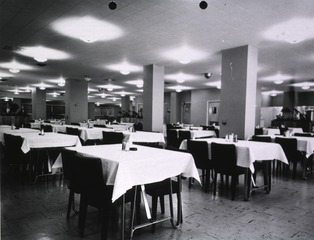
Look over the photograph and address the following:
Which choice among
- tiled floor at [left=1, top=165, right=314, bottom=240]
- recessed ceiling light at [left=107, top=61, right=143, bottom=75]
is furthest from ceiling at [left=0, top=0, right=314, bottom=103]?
tiled floor at [left=1, top=165, right=314, bottom=240]

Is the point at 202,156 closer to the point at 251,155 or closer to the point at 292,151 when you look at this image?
the point at 251,155

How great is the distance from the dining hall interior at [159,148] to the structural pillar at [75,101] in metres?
3.03

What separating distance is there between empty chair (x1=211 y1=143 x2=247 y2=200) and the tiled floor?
1.20 ft

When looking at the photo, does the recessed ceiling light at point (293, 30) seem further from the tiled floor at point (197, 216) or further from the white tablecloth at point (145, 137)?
the white tablecloth at point (145, 137)

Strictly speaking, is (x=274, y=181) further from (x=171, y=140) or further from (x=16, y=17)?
(x=16, y=17)

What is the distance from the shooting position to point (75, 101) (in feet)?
42.8

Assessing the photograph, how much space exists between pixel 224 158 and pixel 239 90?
10.5 ft

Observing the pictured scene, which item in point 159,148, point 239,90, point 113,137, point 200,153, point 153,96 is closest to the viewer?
point 159,148

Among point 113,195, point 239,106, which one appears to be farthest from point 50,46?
point 113,195

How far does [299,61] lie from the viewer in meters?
8.22

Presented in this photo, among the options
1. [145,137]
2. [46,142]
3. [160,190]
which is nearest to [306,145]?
[145,137]

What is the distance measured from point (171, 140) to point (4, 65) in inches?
275

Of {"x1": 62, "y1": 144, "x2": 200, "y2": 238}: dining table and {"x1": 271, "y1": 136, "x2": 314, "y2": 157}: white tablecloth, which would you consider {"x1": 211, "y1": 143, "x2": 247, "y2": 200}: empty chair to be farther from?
{"x1": 271, "y1": 136, "x2": 314, "y2": 157}: white tablecloth

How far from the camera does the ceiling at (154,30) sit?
169 inches
